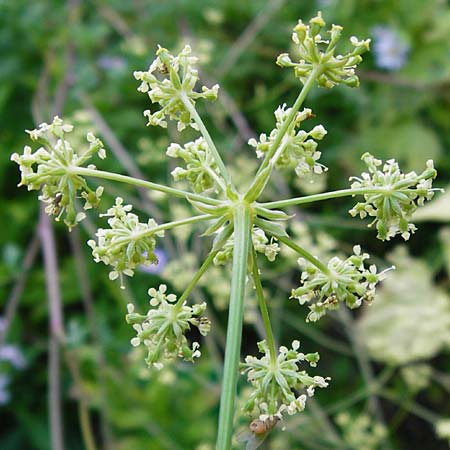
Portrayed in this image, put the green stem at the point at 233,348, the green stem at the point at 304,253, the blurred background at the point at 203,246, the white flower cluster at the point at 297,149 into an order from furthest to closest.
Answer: the blurred background at the point at 203,246 < the white flower cluster at the point at 297,149 < the green stem at the point at 304,253 < the green stem at the point at 233,348

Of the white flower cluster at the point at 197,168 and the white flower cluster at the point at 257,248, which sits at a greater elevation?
the white flower cluster at the point at 197,168

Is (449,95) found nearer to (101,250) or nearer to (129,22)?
(129,22)

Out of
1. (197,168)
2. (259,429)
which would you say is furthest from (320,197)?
(259,429)

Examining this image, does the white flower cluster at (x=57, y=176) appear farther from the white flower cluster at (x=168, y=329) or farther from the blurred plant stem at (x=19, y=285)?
the blurred plant stem at (x=19, y=285)

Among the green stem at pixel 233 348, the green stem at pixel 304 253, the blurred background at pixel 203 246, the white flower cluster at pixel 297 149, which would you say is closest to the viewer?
the green stem at pixel 233 348

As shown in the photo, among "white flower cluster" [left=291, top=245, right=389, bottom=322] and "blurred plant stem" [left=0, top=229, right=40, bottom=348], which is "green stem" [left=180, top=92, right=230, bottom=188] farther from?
"blurred plant stem" [left=0, top=229, right=40, bottom=348]

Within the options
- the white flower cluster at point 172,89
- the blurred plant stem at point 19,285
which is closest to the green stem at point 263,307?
the white flower cluster at point 172,89

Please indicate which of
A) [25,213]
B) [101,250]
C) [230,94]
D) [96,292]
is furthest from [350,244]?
[101,250]
